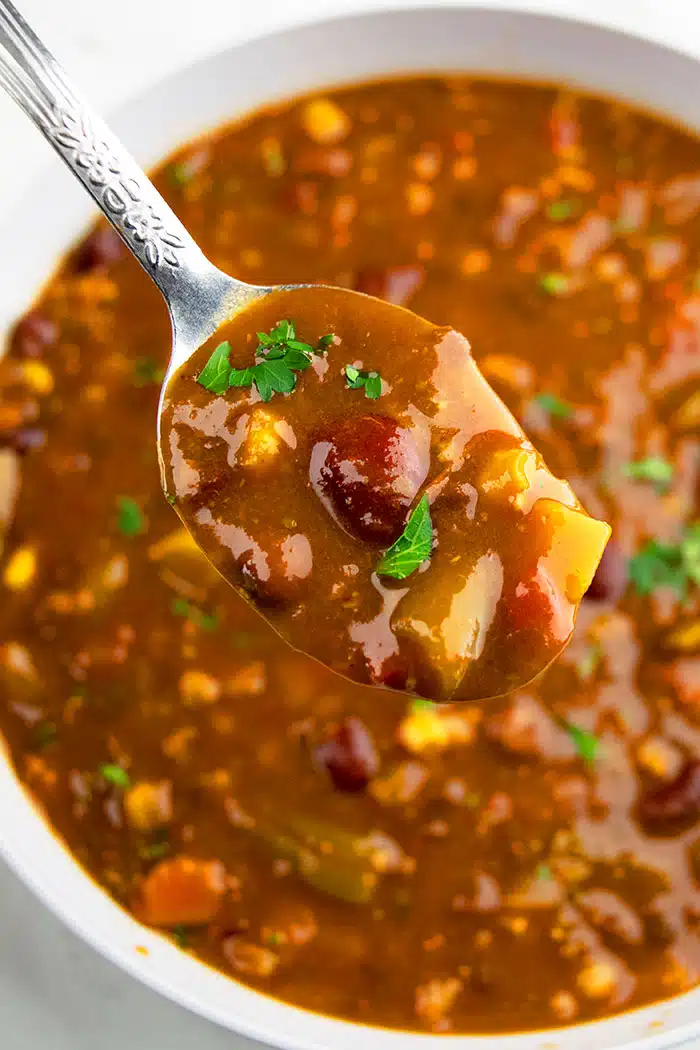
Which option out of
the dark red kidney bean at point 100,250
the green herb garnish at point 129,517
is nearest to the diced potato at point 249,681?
the green herb garnish at point 129,517

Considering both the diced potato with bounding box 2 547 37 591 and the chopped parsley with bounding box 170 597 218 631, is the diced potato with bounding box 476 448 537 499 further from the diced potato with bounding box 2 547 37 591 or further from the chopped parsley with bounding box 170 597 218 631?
the diced potato with bounding box 2 547 37 591

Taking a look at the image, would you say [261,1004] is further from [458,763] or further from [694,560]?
[694,560]

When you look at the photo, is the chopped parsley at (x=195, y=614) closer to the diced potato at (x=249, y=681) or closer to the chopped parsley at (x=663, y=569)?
the diced potato at (x=249, y=681)

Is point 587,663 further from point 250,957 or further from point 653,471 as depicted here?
point 250,957

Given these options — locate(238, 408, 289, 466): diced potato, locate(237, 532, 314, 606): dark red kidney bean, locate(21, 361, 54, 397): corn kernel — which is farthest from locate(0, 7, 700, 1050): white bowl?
locate(238, 408, 289, 466): diced potato

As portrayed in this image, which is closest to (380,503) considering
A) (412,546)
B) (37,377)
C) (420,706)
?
(412,546)

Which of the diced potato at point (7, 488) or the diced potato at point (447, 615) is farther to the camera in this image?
the diced potato at point (7, 488)
